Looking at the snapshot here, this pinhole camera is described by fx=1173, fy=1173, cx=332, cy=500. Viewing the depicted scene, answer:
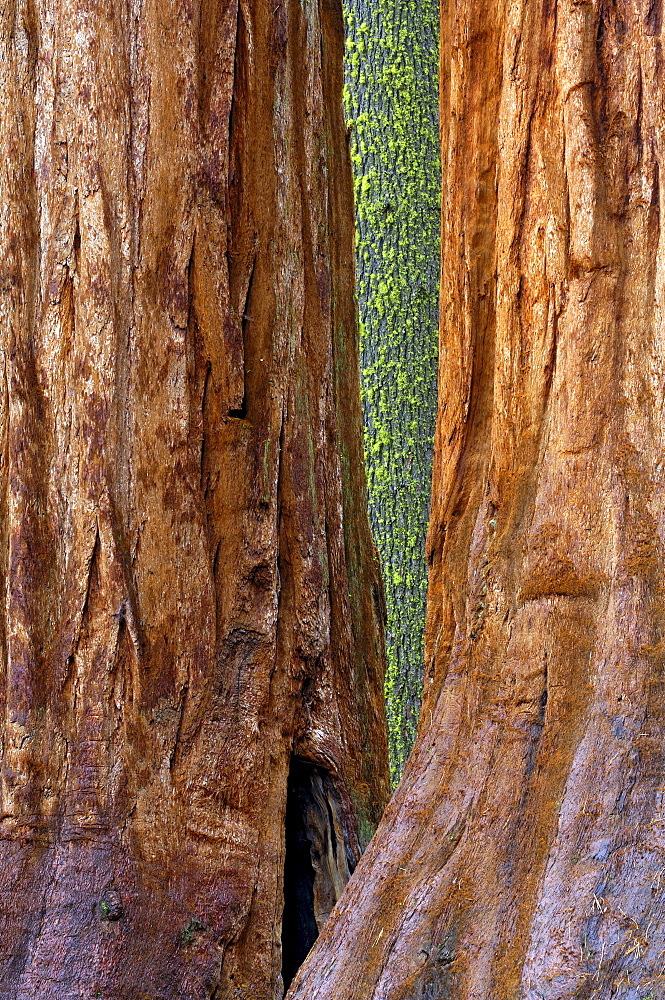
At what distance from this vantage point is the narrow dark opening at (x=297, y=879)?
126 inches

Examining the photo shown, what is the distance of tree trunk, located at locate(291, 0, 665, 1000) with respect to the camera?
2238mm

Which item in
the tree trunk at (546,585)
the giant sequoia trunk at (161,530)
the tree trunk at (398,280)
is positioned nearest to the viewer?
the tree trunk at (546,585)

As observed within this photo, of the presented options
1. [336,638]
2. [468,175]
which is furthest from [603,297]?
[336,638]

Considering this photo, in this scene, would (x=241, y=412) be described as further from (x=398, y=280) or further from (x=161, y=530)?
(x=398, y=280)

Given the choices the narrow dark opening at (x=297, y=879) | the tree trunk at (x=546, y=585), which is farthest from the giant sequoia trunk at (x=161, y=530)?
the tree trunk at (x=546, y=585)

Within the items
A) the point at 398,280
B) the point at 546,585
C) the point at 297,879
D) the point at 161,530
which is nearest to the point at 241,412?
the point at 161,530

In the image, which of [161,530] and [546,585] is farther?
[161,530]

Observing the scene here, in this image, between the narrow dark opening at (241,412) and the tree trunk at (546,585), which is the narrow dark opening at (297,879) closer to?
the tree trunk at (546,585)

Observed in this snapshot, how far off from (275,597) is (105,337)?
0.82m

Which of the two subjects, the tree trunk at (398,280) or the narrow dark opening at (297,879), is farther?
the tree trunk at (398,280)

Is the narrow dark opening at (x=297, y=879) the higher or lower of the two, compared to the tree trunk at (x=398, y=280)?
lower

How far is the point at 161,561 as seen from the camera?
300cm

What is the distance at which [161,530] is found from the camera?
3012 mm

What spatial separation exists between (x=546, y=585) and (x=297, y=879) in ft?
4.05
